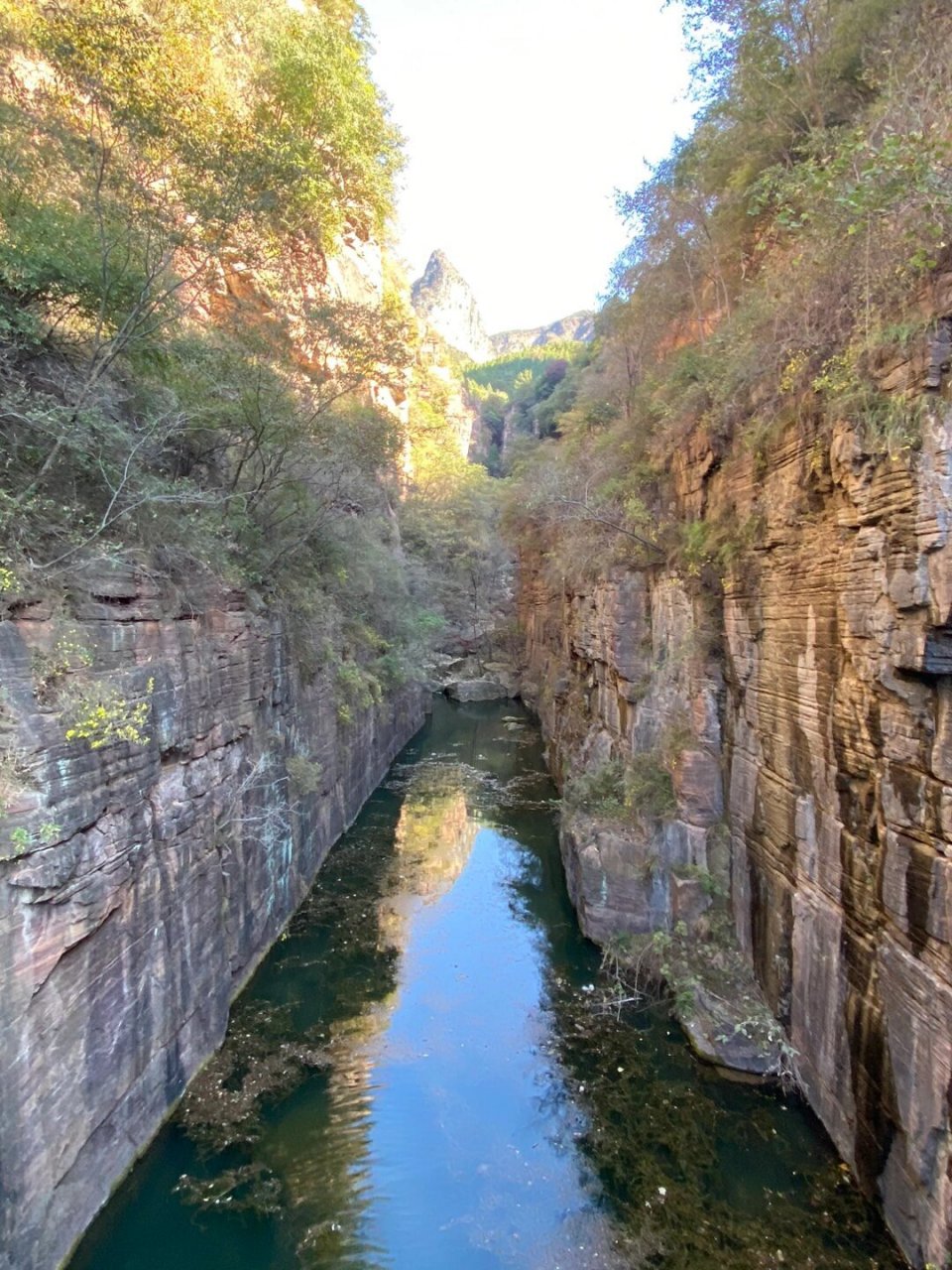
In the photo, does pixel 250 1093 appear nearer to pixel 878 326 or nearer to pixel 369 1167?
pixel 369 1167

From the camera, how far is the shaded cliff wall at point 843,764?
5422mm

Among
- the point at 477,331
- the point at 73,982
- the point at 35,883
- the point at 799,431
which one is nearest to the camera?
the point at 35,883

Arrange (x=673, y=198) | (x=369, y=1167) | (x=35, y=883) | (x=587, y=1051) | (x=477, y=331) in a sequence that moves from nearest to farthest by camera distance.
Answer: (x=35, y=883)
(x=369, y=1167)
(x=587, y=1051)
(x=673, y=198)
(x=477, y=331)

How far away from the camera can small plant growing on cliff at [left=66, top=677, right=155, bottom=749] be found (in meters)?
5.67

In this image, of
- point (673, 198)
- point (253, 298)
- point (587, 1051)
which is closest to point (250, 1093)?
point (587, 1051)

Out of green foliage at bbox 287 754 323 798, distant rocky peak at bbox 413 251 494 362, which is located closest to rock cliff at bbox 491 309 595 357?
distant rocky peak at bbox 413 251 494 362

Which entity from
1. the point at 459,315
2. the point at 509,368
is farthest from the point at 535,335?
the point at 509,368

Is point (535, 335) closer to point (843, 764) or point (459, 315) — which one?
point (459, 315)

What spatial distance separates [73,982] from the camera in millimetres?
5684

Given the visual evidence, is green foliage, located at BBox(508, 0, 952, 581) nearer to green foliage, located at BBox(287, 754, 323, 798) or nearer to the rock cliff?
green foliage, located at BBox(287, 754, 323, 798)

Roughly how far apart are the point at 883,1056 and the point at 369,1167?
5.12 metres

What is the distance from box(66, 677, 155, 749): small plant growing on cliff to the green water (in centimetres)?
432

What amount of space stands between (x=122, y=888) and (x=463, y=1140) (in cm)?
457

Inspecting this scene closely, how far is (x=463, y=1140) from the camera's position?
7461mm
